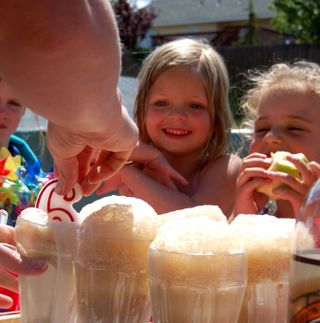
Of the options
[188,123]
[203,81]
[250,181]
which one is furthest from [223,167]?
[250,181]

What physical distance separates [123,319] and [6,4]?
397 mm

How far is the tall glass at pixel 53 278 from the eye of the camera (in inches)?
32.0

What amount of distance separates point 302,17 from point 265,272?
61.5ft

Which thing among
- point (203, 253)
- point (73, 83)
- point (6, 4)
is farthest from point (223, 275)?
point (6, 4)

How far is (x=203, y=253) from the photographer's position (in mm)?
682

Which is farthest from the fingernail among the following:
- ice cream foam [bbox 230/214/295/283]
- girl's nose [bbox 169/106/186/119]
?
girl's nose [bbox 169/106/186/119]

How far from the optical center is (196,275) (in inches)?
26.7

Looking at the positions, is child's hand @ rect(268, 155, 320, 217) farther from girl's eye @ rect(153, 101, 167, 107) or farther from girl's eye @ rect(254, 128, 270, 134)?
girl's eye @ rect(153, 101, 167, 107)

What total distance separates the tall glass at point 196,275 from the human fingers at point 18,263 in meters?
0.18

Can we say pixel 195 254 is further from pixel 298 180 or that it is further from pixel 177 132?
pixel 177 132

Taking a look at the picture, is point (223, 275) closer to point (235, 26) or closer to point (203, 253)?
point (203, 253)

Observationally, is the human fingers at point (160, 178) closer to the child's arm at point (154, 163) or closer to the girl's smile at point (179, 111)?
the child's arm at point (154, 163)

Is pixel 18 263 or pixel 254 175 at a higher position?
pixel 254 175

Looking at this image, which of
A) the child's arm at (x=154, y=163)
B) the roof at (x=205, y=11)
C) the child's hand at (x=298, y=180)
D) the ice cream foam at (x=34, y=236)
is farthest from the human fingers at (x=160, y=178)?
the roof at (x=205, y=11)
